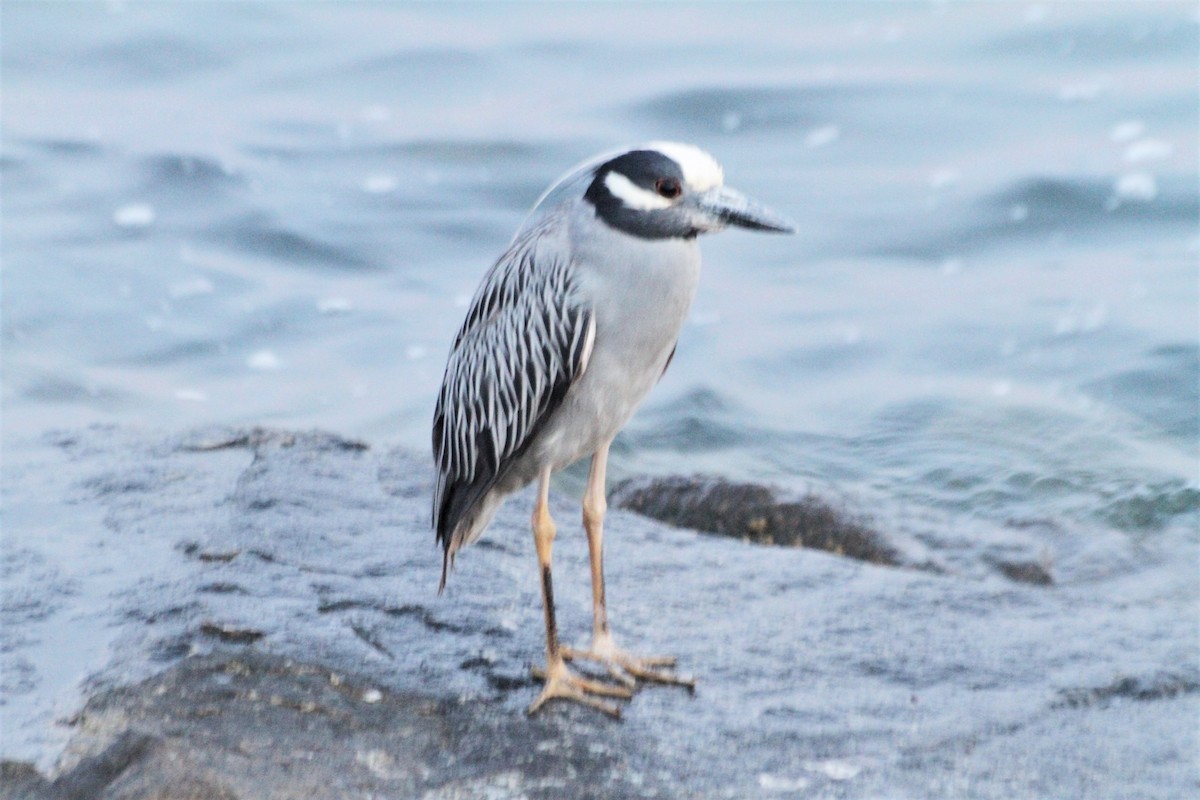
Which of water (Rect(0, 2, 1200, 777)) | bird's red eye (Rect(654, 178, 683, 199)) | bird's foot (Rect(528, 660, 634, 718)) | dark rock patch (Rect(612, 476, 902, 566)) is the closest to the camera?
bird's red eye (Rect(654, 178, 683, 199))

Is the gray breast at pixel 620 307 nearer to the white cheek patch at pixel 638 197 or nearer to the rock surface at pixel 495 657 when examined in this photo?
the white cheek patch at pixel 638 197

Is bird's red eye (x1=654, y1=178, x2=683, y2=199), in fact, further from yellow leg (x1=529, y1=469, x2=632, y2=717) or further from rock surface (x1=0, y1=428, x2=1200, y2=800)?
rock surface (x1=0, y1=428, x2=1200, y2=800)

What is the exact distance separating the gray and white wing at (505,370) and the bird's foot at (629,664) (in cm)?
52

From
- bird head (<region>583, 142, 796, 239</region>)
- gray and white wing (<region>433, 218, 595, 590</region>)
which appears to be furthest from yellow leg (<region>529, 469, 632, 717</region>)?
bird head (<region>583, 142, 796, 239</region>)

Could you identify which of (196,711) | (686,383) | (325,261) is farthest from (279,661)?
(325,261)

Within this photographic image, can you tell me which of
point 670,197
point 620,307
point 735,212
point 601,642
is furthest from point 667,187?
point 601,642

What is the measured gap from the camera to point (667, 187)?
4.34m

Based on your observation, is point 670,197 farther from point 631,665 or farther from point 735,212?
point 631,665

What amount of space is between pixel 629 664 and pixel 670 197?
55.9 inches

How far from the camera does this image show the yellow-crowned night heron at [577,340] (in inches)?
172

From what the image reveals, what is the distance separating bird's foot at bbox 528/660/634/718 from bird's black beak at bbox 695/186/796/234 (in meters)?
1.37

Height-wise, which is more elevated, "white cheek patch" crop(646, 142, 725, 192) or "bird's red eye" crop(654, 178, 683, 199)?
"white cheek patch" crop(646, 142, 725, 192)

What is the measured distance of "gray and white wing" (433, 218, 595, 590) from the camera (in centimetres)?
447

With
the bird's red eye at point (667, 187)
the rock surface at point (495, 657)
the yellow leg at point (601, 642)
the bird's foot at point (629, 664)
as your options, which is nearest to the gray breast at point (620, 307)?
the bird's red eye at point (667, 187)
